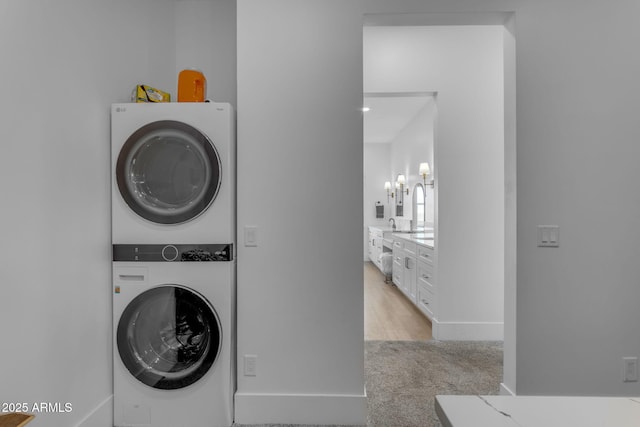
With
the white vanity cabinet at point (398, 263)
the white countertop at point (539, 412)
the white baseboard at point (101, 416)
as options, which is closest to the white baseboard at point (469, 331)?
the white vanity cabinet at point (398, 263)

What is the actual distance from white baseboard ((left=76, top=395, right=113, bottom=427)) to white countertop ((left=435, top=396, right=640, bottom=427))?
181cm

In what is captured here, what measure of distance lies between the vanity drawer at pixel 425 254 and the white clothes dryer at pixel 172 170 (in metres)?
2.28

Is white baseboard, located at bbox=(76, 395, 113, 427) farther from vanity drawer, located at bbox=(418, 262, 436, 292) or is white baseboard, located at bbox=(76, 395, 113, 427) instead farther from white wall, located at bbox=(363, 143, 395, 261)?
white wall, located at bbox=(363, 143, 395, 261)

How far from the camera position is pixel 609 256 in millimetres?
1880

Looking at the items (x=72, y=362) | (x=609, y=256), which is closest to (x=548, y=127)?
(x=609, y=256)

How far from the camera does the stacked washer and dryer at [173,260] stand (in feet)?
5.94

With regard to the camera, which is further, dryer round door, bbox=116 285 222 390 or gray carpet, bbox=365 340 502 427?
gray carpet, bbox=365 340 502 427

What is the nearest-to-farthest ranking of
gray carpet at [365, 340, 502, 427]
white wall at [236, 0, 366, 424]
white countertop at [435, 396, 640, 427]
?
1. white countertop at [435, 396, 640, 427]
2. white wall at [236, 0, 366, 424]
3. gray carpet at [365, 340, 502, 427]

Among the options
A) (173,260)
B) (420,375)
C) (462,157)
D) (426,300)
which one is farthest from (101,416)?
(462,157)

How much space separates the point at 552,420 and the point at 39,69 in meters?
1.99

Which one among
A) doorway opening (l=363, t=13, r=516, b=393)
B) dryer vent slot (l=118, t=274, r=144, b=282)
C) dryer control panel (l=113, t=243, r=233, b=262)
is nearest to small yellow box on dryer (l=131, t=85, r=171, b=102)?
dryer control panel (l=113, t=243, r=233, b=262)

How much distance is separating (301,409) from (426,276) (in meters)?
2.13

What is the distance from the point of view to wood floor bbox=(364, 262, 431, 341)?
328 centimetres

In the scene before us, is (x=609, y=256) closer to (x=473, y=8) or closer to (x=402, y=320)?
(x=473, y=8)
